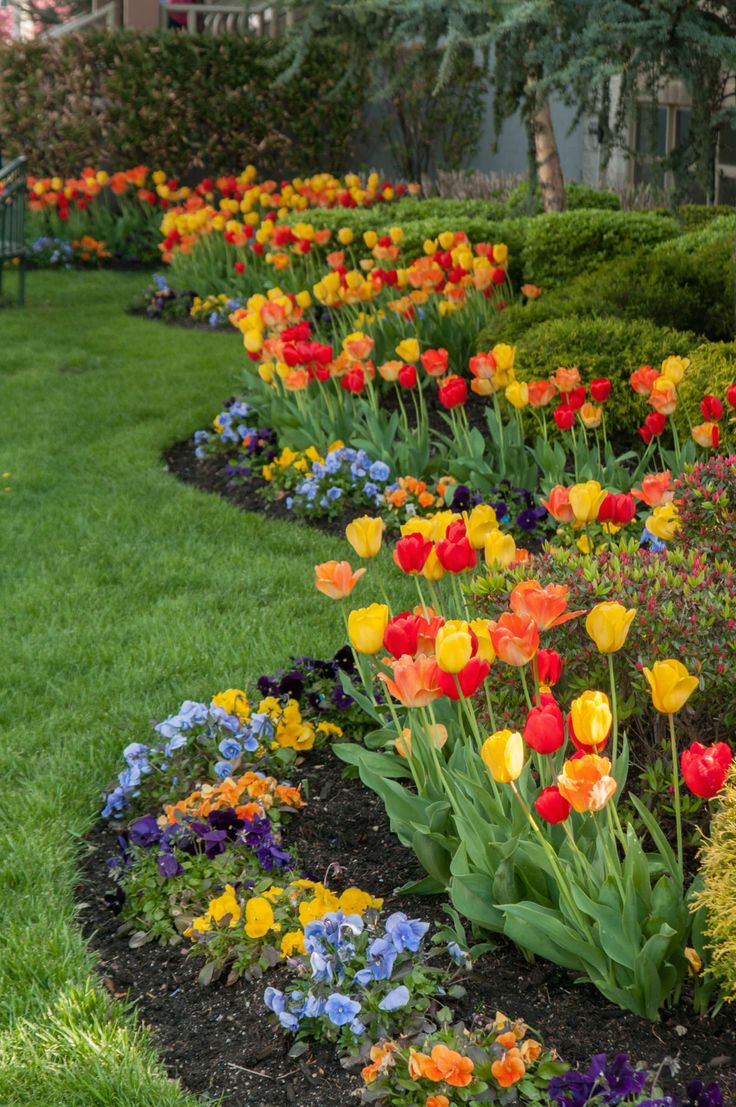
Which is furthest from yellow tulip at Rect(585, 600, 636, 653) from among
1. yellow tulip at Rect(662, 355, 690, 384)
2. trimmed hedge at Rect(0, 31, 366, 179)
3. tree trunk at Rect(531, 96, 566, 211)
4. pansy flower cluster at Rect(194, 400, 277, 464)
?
trimmed hedge at Rect(0, 31, 366, 179)

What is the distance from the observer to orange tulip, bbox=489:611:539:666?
222 cm

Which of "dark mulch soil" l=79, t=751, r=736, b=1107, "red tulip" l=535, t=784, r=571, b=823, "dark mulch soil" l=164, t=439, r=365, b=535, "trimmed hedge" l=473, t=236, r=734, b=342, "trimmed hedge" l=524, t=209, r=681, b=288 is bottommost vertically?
"dark mulch soil" l=79, t=751, r=736, b=1107

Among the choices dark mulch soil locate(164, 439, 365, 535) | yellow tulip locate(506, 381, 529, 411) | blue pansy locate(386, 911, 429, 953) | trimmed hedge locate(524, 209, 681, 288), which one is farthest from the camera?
trimmed hedge locate(524, 209, 681, 288)

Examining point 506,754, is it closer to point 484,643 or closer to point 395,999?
point 484,643

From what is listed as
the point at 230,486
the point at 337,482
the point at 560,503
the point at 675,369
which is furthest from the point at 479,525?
the point at 230,486

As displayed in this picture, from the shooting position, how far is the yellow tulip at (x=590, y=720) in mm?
1965

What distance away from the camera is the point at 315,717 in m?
3.50

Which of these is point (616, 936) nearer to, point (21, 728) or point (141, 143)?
point (21, 728)

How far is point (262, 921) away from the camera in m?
2.53

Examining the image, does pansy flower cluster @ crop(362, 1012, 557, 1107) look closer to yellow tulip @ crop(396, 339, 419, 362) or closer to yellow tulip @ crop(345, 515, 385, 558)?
yellow tulip @ crop(345, 515, 385, 558)

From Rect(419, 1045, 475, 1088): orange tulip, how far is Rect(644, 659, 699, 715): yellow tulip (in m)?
0.66

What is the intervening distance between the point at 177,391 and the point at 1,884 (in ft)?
16.1

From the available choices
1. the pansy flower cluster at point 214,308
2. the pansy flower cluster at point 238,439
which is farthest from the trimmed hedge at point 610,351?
the pansy flower cluster at point 214,308

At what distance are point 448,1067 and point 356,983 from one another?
339mm
